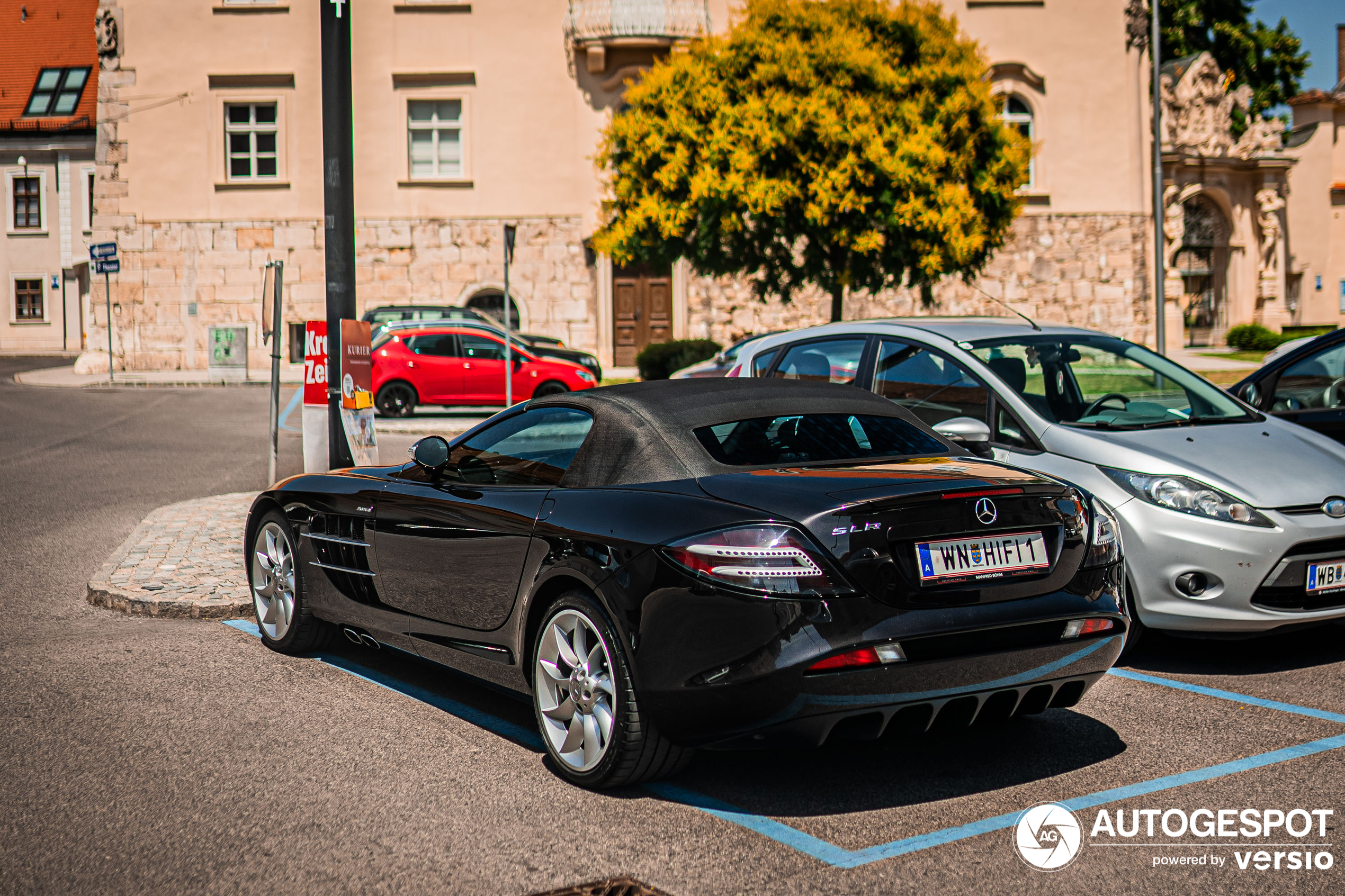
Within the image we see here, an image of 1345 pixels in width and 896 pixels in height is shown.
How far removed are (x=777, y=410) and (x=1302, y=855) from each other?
2.20 metres

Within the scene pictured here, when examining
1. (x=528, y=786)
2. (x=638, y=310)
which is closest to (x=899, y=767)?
(x=528, y=786)

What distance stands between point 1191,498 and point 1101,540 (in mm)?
1517

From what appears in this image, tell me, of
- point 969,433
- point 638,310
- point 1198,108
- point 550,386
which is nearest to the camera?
point 969,433

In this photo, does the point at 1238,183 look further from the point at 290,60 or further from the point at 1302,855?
the point at 1302,855

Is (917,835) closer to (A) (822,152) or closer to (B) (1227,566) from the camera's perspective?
(B) (1227,566)

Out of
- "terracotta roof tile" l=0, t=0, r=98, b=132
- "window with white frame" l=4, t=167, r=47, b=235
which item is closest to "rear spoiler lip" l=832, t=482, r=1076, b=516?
"terracotta roof tile" l=0, t=0, r=98, b=132

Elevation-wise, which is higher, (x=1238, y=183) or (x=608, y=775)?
(x=1238, y=183)

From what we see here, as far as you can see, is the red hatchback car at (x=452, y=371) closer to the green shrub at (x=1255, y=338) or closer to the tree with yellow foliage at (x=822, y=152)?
the tree with yellow foliage at (x=822, y=152)

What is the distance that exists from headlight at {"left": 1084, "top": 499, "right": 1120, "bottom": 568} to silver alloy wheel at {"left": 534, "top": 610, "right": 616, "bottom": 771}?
1.66 metres

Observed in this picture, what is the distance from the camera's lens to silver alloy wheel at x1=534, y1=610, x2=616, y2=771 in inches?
167

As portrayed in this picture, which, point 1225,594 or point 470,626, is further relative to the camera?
point 1225,594

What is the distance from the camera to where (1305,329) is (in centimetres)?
3747

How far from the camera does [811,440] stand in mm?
4703

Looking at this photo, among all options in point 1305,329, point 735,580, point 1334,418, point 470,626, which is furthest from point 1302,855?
point 1305,329
